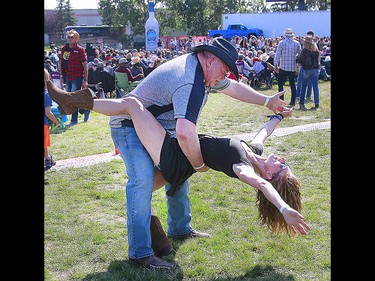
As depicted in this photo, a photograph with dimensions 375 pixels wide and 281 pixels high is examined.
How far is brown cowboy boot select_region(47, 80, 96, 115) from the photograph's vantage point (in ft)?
12.9

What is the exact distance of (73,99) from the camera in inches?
157

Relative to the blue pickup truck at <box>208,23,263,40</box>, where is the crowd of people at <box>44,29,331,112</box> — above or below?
below

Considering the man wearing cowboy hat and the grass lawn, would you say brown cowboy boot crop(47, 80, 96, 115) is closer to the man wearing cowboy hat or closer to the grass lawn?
the man wearing cowboy hat

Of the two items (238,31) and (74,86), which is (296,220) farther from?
(238,31)

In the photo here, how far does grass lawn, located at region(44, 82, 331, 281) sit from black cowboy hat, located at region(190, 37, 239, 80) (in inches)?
59.6

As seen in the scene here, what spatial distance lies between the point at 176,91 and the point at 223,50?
505 millimetres

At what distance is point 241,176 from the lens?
353 cm

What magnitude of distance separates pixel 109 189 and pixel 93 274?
7.23 ft

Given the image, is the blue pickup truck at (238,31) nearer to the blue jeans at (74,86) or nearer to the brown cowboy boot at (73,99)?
the blue jeans at (74,86)

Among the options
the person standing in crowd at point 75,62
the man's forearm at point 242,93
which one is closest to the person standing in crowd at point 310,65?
the person standing in crowd at point 75,62

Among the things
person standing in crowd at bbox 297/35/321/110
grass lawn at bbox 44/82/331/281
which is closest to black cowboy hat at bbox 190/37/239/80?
grass lawn at bbox 44/82/331/281

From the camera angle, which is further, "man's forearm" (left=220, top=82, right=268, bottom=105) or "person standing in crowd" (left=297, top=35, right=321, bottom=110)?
"person standing in crowd" (left=297, top=35, right=321, bottom=110)

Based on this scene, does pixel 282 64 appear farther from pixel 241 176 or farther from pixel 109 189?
pixel 241 176

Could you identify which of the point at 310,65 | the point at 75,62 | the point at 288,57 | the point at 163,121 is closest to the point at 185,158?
the point at 163,121
